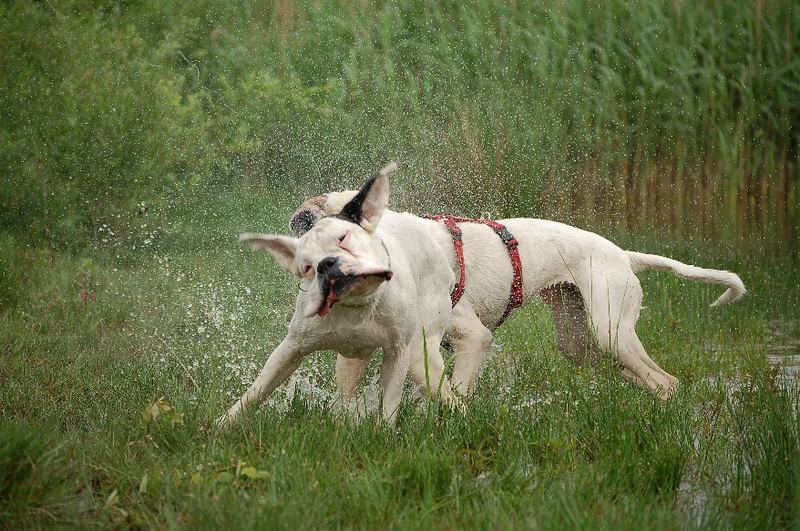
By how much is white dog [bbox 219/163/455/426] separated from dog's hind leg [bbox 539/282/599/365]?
146 cm

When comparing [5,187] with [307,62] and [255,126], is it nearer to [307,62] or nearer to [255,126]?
[255,126]

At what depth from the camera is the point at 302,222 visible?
15.5ft

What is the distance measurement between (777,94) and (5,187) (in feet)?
21.2

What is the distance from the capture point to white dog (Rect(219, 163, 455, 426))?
4.01 metres

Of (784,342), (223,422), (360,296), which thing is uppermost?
(360,296)

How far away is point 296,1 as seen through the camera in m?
12.7

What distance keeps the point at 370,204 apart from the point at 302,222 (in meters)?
0.49

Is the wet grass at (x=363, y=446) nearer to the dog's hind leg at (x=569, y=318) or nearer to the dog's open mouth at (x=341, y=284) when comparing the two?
the dog's hind leg at (x=569, y=318)

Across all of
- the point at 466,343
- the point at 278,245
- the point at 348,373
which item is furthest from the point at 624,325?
the point at 278,245

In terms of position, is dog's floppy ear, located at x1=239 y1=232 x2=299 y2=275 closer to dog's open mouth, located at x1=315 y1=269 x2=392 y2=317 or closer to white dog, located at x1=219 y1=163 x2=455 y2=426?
white dog, located at x1=219 y1=163 x2=455 y2=426

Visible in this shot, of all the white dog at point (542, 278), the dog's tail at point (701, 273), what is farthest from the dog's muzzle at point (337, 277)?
Result: the dog's tail at point (701, 273)

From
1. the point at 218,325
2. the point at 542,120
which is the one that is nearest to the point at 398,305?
the point at 218,325

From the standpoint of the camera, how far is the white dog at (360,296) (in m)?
4.01

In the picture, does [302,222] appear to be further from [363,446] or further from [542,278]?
[542,278]
